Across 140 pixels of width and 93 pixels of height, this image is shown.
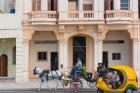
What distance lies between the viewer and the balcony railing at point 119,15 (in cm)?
3841

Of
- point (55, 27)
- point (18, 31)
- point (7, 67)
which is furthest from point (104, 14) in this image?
point (7, 67)

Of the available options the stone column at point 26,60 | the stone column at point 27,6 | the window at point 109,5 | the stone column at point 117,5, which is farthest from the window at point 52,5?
the stone column at point 117,5

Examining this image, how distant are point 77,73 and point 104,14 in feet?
27.8

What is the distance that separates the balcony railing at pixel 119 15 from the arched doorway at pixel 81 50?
127 inches

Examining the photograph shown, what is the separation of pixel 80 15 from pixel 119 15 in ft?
10.4

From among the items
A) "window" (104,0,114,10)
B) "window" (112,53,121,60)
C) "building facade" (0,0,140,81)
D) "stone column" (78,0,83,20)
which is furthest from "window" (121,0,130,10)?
"window" (112,53,121,60)

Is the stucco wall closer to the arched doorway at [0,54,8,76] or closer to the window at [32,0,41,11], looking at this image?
the arched doorway at [0,54,8,76]

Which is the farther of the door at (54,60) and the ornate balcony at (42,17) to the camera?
the door at (54,60)

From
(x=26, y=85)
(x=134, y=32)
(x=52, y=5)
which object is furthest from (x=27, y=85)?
(x=134, y=32)

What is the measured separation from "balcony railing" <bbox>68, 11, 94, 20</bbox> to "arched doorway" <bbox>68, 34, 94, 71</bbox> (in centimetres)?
262

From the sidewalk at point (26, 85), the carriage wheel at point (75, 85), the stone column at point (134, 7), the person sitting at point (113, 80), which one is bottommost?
the sidewalk at point (26, 85)

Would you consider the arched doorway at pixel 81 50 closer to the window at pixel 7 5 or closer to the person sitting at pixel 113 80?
the window at pixel 7 5

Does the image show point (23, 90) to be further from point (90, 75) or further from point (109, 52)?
point (109, 52)

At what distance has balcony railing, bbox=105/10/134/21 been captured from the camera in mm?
38406
